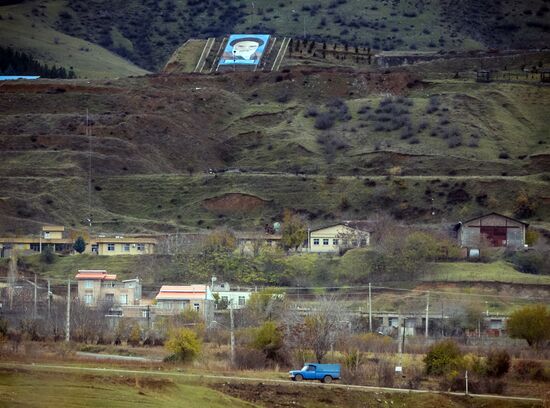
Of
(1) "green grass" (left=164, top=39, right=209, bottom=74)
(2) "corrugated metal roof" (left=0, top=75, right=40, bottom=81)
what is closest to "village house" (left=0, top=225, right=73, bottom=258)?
(2) "corrugated metal roof" (left=0, top=75, right=40, bottom=81)

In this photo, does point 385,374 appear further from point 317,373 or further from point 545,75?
point 545,75

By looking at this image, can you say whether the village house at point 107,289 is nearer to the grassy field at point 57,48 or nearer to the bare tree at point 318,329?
the bare tree at point 318,329

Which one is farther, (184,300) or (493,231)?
(493,231)

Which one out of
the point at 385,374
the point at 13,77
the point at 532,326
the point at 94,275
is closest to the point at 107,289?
the point at 94,275

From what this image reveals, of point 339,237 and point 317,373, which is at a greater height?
point 339,237

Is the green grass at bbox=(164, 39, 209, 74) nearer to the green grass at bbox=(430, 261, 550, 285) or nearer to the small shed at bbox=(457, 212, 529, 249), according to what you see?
the small shed at bbox=(457, 212, 529, 249)

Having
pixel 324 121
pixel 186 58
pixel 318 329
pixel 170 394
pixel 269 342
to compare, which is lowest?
pixel 170 394

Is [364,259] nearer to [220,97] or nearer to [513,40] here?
[220,97]
